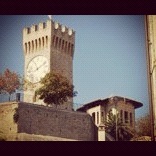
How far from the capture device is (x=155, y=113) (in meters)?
12.5

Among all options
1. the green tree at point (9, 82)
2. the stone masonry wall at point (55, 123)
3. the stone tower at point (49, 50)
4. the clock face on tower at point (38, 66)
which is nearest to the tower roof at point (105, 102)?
the stone masonry wall at point (55, 123)

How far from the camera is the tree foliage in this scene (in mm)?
12610

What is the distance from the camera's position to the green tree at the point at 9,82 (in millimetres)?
13831

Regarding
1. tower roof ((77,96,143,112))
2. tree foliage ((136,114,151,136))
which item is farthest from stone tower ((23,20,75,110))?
tree foliage ((136,114,151,136))

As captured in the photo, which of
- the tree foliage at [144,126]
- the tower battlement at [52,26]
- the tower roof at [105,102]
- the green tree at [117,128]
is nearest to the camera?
the tree foliage at [144,126]

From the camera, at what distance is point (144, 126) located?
42.9ft

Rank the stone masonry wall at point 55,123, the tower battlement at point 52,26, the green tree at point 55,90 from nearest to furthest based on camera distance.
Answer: the tower battlement at point 52,26, the green tree at point 55,90, the stone masonry wall at point 55,123

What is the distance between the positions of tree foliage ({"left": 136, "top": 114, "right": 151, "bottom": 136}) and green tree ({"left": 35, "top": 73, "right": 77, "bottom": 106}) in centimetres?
196

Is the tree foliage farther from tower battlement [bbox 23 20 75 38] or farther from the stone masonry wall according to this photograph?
tower battlement [bbox 23 20 75 38]

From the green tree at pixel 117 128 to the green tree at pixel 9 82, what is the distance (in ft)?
8.89

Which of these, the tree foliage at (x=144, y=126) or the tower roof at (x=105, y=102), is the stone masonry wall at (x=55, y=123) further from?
the tree foliage at (x=144, y=126)
